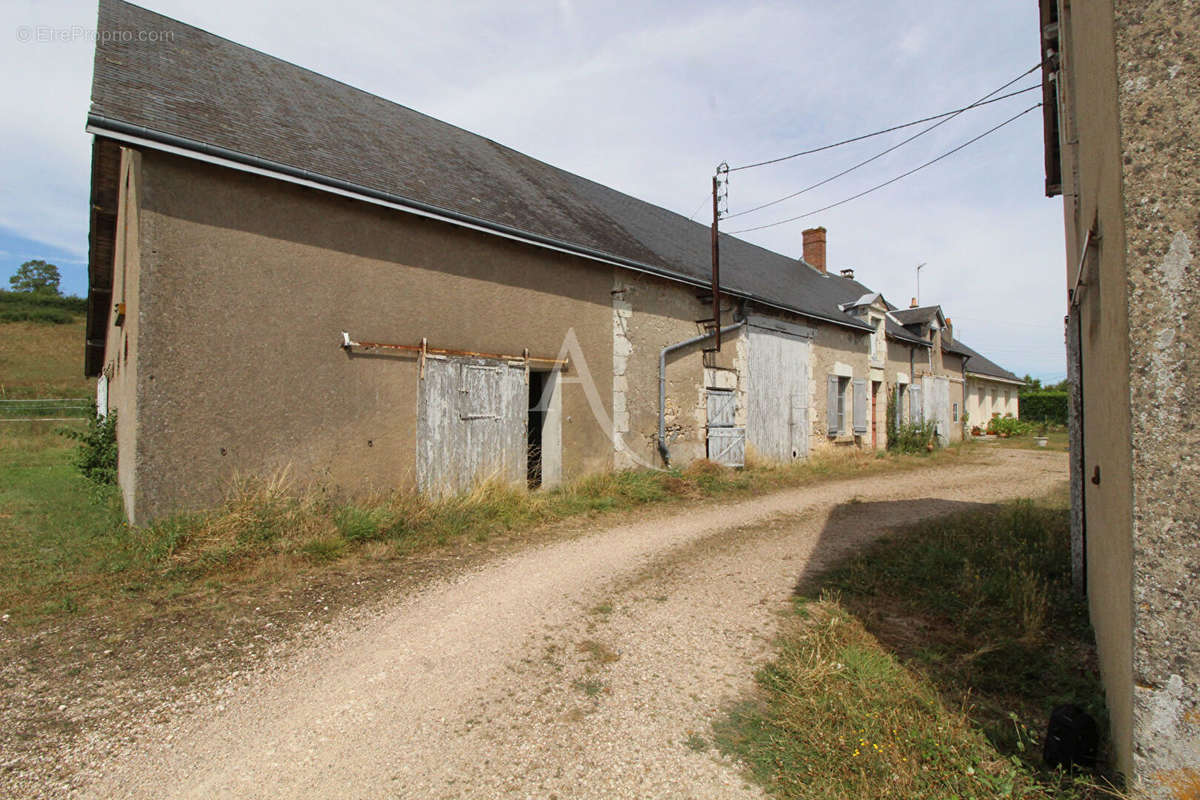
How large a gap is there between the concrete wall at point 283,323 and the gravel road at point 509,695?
2.43m

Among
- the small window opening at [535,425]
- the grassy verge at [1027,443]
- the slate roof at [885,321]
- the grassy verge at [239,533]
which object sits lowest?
the grassy verge at [239,533]

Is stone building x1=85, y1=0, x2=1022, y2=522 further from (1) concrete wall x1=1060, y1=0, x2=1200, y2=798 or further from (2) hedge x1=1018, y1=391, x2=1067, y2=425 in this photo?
(2) hedge x1=1018, y1=391, x2=1067, y2=425

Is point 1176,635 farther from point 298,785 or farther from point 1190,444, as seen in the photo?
point 298,785

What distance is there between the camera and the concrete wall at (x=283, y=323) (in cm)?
534

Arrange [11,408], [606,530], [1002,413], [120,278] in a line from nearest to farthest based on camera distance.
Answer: [606,530]
[120,278]
[11,408]
[1002,413]

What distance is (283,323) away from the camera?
5.97 meters

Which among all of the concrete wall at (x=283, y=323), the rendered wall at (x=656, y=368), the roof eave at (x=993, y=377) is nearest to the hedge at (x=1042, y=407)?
the roof eave at (x=993, y=377)

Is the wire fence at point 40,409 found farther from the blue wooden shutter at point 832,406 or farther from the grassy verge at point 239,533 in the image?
the blue wooden shutter at point 832,406

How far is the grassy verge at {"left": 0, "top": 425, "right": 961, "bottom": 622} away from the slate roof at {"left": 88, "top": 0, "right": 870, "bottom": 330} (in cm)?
324

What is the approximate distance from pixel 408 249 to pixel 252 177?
1.63m

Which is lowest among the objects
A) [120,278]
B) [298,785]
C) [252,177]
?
[298,785]

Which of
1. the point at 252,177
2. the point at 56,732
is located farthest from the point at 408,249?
the point at 56,732

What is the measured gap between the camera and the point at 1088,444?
3568 mm

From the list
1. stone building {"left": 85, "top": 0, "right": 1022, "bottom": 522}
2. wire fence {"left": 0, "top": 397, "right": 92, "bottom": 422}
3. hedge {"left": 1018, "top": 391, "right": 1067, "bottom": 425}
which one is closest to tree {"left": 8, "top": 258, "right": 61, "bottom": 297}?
wire fence {"left": 0, "top": 397, "right": 92, "bottom": 422}
